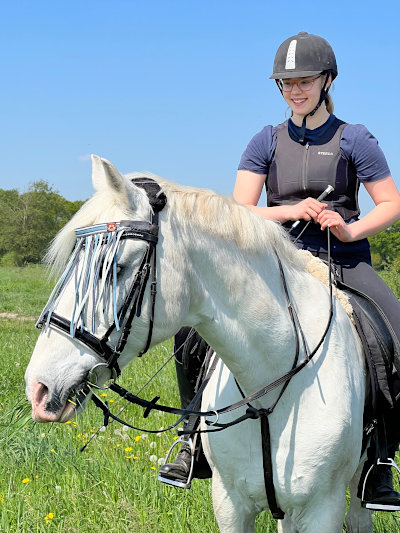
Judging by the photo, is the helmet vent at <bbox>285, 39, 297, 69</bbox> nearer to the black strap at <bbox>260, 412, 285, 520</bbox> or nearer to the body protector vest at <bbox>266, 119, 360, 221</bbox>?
the body protector vest at <bbox>266, 119, 360, 221</bbox>

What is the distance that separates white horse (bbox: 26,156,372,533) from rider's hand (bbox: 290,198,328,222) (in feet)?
0.81

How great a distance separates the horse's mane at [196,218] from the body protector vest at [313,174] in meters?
0.75

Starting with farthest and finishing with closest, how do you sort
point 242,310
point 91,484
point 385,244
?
point 385,244 < point 91,484 < point 242,310

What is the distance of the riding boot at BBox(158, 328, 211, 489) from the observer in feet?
11.0

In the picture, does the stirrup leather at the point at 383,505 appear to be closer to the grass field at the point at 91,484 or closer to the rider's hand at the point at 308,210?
the grass field at the point at 91,484

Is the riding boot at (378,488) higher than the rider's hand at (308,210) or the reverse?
the reverse

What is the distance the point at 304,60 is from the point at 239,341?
168cm

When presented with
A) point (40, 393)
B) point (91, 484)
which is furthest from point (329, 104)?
point (91, 484)

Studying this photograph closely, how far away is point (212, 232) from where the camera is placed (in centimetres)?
251

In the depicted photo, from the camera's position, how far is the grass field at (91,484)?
12.5 ft

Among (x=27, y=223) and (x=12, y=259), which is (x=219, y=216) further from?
(x=27, y=223)

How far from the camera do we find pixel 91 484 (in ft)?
14.5

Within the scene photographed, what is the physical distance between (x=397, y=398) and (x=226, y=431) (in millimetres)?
1003

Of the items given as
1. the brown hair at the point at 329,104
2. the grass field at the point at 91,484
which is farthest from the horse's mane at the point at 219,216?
the brown hair at the point at 329,104
